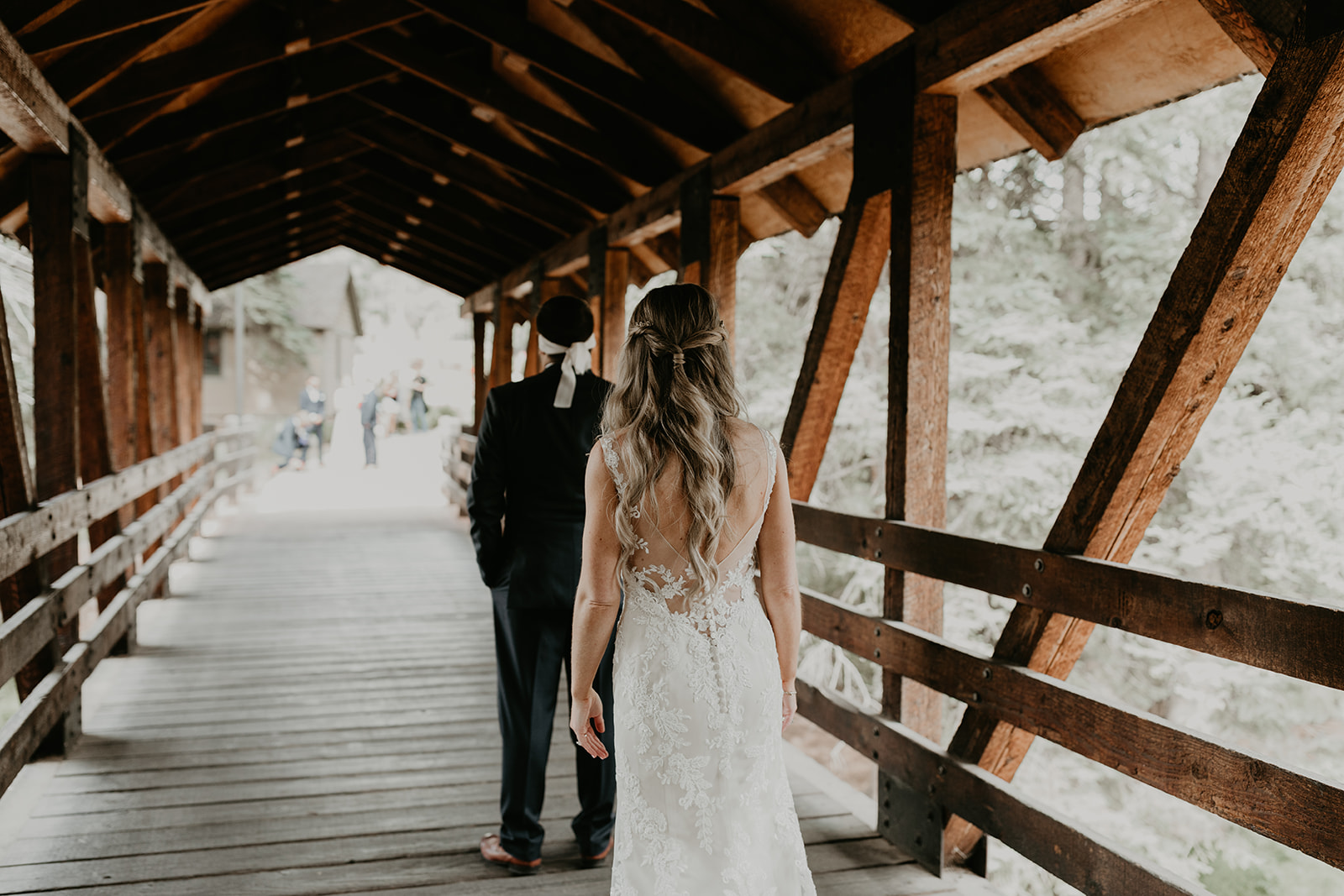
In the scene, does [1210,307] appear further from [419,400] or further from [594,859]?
[419,400]

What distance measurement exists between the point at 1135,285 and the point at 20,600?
29.0 feet

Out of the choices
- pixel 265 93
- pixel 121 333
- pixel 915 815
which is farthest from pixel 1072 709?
pixel 265 93

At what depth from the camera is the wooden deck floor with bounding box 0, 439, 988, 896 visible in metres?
3.02

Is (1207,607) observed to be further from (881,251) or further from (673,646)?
(881,251)

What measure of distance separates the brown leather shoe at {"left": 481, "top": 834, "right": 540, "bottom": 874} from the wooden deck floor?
5 cm

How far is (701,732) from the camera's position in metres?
2.14

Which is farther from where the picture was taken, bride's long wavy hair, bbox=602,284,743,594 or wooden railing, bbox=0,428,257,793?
wooden railing, bbox=0,428,257,793

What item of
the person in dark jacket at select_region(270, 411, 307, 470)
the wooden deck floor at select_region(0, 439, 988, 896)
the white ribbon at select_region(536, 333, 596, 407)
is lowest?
the wooden deck floor at select_region(0, 439, 988, 896)

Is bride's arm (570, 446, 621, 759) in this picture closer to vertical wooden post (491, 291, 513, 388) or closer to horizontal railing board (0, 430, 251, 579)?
horizontal railing board (0, 430, 251, 579)

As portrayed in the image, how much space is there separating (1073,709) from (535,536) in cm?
151

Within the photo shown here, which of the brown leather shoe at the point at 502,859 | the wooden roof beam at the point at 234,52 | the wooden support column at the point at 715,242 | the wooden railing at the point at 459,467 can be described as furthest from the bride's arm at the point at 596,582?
the wooden railing at the point at 459,467

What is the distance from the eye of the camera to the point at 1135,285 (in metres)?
9.25

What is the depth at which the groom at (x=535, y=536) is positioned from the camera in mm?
2953

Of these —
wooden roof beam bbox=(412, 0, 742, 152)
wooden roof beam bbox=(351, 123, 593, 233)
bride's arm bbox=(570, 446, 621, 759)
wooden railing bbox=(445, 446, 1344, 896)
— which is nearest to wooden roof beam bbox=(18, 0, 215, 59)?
wooden roof beam bbox=(412, 0, 742, 152)
